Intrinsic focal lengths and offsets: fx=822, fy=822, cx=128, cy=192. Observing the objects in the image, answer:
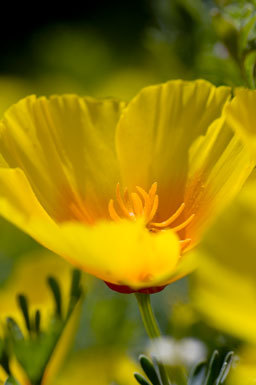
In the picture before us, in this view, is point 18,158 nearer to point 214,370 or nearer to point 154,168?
point 154,168

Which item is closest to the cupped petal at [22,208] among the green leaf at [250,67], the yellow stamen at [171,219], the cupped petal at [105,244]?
the cupped petal at [105,244]

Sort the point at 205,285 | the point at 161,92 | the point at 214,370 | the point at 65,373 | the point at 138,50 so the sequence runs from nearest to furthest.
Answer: the point at 205,285
the point at 214,370
the point at 161,92
the point at 65,373
the point at 138,50

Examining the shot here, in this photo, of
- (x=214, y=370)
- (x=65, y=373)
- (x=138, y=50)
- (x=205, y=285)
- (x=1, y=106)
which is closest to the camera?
(x=205, y=285)

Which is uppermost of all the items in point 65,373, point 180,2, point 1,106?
point 180,2

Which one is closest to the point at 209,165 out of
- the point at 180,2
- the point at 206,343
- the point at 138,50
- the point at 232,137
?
the point at 232,137

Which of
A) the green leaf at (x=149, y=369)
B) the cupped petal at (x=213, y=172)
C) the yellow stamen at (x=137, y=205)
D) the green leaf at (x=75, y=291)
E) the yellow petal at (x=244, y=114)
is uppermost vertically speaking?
the yellow petal at (x=244, y=114)

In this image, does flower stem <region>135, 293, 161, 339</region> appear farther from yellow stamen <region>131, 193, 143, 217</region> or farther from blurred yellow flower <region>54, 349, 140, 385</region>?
blurred yellow flower <region>54, 349, 140, 385</region>

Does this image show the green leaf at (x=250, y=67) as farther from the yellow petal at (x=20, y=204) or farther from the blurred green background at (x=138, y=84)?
the yellow petal at (x=20, y=204)
